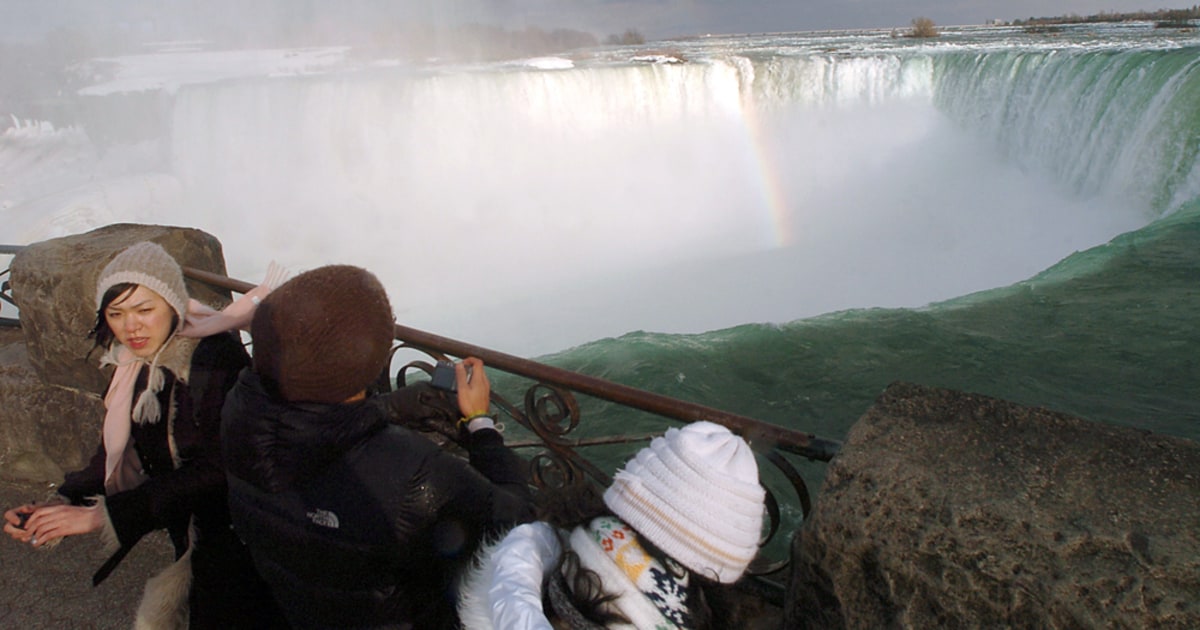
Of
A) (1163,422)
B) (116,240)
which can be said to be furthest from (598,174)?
(116,240)

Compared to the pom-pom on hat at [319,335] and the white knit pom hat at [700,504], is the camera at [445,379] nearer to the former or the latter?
the pom-pom on hat at [319,335]

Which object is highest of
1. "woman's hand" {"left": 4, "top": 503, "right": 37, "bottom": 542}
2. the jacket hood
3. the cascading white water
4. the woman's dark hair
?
the woman's dark hair

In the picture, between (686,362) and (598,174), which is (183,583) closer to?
(686,362)

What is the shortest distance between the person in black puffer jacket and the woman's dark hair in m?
0.65

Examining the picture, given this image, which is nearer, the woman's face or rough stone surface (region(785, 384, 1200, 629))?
rough stone surface (region(785, 384, 1200, 629))

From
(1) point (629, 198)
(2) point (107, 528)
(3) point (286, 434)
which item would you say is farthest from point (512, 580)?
(1) point (629, 198)

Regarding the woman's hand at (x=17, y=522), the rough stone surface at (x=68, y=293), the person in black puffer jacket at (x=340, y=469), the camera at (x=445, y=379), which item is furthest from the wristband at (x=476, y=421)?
the rough stone surface at (x=68, y=293)

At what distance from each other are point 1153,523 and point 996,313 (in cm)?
804

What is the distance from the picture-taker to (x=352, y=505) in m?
1.28

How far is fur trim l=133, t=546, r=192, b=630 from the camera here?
6.05 feet

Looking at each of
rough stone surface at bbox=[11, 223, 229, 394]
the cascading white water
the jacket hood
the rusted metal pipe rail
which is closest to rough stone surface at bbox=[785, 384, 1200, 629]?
the rusted metal pipe rail

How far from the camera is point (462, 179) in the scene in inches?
690

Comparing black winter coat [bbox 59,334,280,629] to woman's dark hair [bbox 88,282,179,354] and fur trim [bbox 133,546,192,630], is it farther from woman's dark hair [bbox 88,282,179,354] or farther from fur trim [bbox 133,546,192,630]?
woman's dark hair [bbox 88,282,179,354]

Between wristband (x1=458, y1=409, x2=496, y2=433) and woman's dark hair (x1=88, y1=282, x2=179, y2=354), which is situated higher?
woman's dark hair (x1=88, y1=282, x2=179, y2=354)
